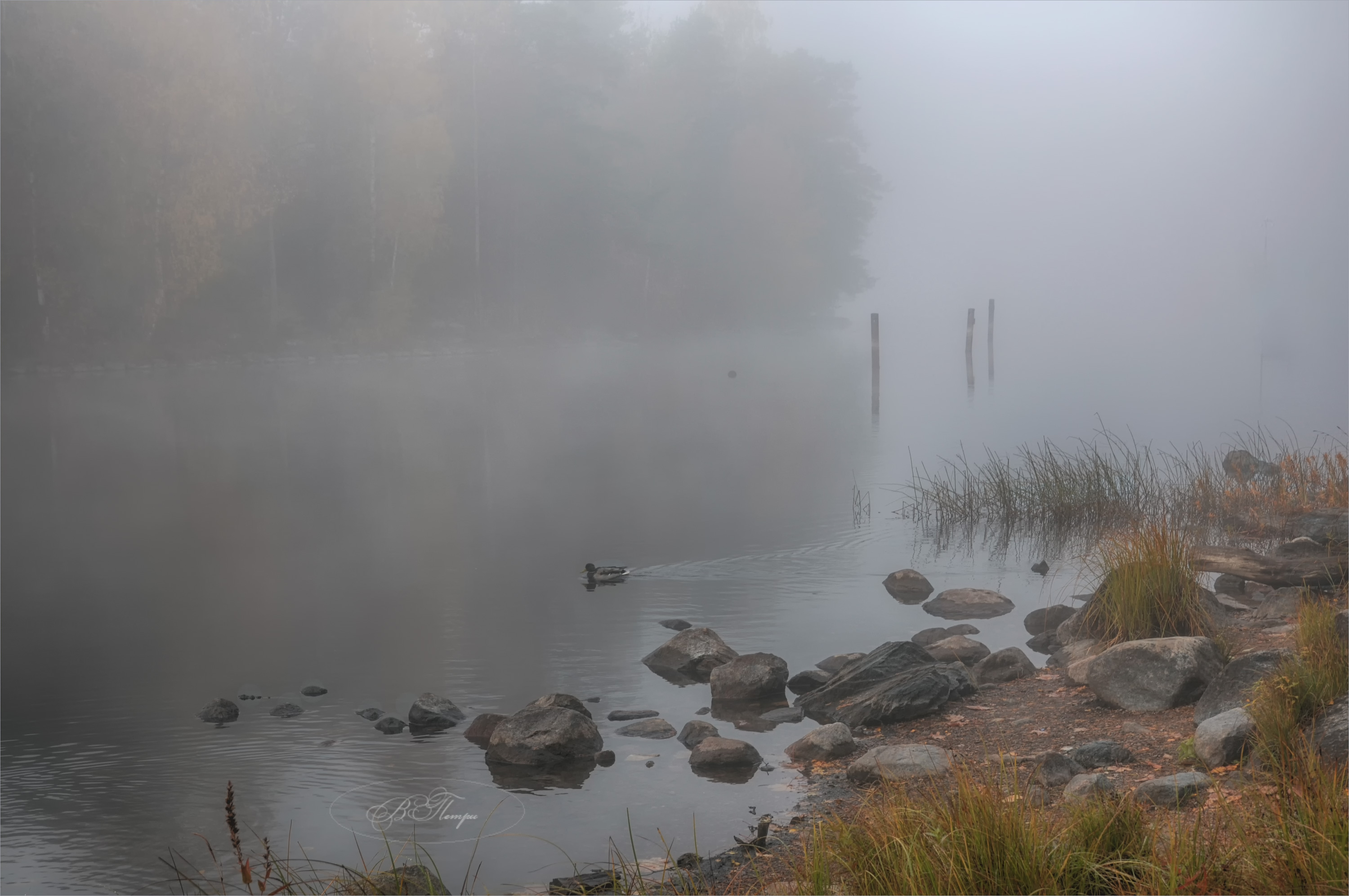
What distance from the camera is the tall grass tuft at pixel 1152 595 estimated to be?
A: 27.3 feet

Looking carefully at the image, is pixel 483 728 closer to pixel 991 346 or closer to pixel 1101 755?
pixel 1101 755

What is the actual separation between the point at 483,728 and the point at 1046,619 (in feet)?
16.7

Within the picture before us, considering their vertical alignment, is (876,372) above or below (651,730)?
above

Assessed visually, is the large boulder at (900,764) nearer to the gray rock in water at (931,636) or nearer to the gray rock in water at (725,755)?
the gray rock in water at (725,755)

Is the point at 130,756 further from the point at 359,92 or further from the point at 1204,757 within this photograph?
the point at 359,92

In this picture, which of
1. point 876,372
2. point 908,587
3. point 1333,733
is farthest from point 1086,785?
point 876,372

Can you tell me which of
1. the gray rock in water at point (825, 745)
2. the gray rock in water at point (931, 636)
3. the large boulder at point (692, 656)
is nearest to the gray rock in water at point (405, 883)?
the gray rock in water at point (825, 745)

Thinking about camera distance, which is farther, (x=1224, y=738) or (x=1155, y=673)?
(x=1155, y=673)

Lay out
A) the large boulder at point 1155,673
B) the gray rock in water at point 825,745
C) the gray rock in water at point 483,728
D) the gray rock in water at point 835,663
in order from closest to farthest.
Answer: the large boulder at point 1155,673
the gray rock in water at point 825,745
the gray rock in water at point 483,728
the gray rock in water at point 835,663

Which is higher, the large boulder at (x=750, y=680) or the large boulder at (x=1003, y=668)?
the large boulder at (x=1003, y=668)

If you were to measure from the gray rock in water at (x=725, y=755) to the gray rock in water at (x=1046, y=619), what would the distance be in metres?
3.84

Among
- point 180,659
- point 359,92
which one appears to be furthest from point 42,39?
point 180,659

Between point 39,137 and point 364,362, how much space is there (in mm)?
16104

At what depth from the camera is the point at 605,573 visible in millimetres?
13562
